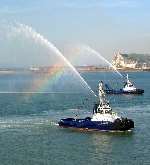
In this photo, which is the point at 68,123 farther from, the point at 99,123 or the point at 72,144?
the point at 72,144

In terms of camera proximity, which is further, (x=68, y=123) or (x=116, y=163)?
(x=68, y=123)

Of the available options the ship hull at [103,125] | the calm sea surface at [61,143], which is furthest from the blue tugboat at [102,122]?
the calm sea surface at [61,143]

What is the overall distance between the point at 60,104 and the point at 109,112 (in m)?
40.4

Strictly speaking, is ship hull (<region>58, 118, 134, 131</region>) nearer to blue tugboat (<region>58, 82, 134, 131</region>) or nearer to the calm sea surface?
blue tugboat (<region>58, 82, 134, 131</region>)

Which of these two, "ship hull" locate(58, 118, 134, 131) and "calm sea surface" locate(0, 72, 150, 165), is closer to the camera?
"calm sea surface" locate(0, 72, 150, 165)

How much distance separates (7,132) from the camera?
7319 centimetres

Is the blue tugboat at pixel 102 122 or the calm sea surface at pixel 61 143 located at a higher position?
the blue tugboat at pixel 102 122

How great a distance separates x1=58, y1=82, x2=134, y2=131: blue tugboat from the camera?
247 ft

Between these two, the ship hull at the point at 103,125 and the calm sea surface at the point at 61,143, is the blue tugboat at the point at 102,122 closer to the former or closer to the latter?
the ship hull at the point at 103,125

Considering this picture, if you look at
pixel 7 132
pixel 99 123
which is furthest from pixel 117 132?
pixel 7 132

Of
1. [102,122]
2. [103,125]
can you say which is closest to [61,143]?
[103,125]

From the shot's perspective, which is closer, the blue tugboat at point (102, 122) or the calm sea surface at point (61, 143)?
the calm sea surface at point (61, 143)

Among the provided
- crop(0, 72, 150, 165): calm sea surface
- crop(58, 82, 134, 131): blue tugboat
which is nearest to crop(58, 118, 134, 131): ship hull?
crop(58, 82, 134, 131): blue tugboat

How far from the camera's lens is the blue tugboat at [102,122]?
75.2 meters
